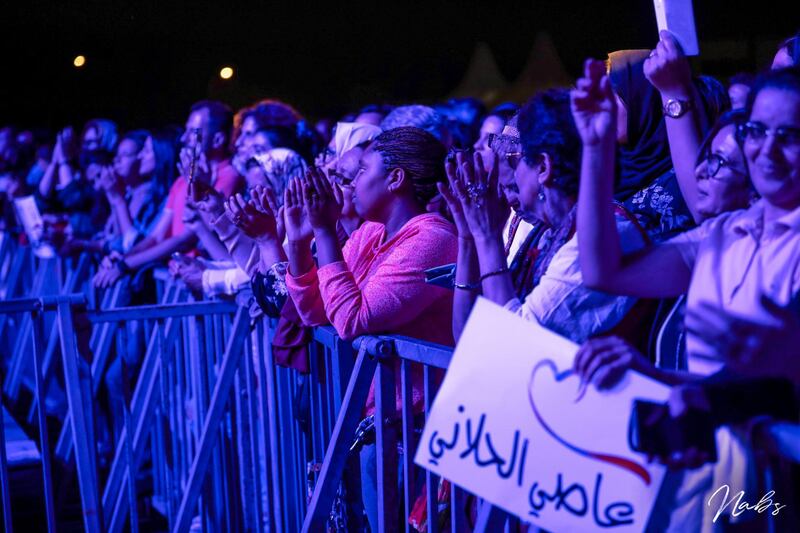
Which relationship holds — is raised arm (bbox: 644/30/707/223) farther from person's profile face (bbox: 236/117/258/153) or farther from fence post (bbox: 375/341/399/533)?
person's profile face (bbox: 236/117/258/153)

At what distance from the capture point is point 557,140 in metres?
2.42

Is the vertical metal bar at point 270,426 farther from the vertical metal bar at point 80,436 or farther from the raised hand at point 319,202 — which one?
the raised hand at point 319,202

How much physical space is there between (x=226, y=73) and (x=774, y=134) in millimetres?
12962

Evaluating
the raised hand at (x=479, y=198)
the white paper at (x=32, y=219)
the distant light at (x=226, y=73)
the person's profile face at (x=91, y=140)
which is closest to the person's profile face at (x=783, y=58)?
the raised hand at (x=479, y=198)

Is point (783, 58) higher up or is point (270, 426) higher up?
point (783, 58)

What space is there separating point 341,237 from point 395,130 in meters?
0.69

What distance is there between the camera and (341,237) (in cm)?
401

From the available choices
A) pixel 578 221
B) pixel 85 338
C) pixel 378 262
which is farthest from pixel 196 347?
pixel 578 221

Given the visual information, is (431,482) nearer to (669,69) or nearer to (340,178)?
(669,69)

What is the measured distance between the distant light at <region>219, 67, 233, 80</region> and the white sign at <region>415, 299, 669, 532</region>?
41.3ft

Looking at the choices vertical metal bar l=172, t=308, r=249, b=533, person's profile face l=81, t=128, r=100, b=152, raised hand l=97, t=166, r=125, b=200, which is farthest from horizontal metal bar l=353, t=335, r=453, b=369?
person's profile face l=81, t=128, r=100, b=152

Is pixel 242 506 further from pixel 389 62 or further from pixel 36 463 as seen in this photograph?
pixel 389 62

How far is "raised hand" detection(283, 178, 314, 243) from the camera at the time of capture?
128 inches

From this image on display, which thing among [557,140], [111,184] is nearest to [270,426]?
[557,140]
